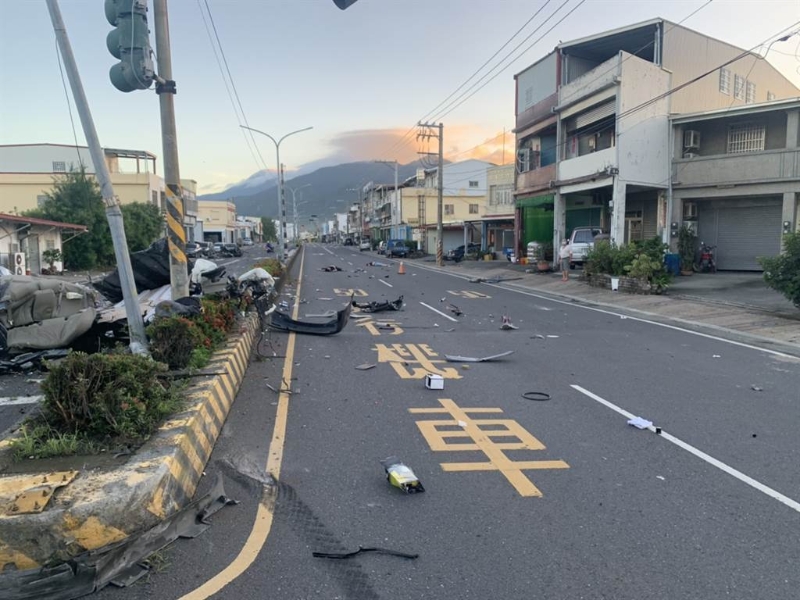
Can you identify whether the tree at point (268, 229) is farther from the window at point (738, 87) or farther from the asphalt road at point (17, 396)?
the asphalt road at point (17, 396)

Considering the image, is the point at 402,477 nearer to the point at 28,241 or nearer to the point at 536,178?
→ the point at 536,178

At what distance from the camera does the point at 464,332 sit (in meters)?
12.6

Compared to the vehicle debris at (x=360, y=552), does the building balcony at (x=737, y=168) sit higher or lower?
higher

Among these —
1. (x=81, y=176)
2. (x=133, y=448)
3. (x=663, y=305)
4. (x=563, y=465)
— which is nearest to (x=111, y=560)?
(x=133, y=448)

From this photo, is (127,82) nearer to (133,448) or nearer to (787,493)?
(133,448)

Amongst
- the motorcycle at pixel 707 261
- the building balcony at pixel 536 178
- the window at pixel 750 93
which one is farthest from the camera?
the building balcony at pixel 536 178

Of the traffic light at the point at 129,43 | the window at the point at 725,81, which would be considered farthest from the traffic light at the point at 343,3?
the window at the point at 725,81

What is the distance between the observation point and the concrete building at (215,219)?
10419 cm

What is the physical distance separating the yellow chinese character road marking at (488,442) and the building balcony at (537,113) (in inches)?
1031

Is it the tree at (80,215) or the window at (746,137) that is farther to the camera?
the tree at (80,215)

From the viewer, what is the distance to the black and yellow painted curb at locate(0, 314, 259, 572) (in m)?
3.38

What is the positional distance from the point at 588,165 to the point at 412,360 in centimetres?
1999

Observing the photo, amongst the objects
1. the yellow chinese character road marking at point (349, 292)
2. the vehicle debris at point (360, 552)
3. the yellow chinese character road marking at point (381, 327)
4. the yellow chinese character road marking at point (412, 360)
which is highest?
the vehicle debris at point (360, 552)

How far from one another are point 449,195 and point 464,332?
2369 inches
